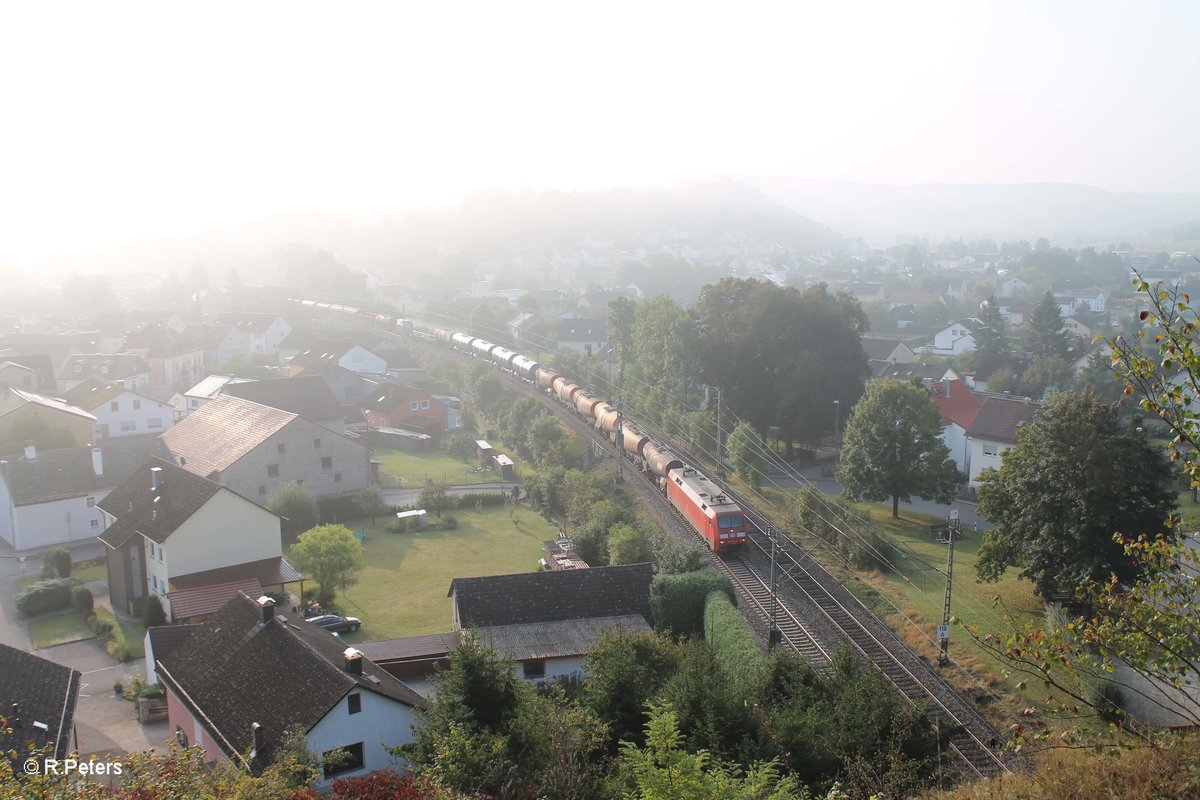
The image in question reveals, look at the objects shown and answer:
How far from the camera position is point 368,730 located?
15914 millimetres

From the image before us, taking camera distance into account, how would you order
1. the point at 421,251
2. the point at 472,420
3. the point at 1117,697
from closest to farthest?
the point at 1117,697
the point at 472,420
the point at 421,251

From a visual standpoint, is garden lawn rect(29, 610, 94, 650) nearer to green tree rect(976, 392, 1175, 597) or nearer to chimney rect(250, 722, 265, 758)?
chimney rect(250, 722, 265, 758)

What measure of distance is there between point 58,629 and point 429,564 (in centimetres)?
1084

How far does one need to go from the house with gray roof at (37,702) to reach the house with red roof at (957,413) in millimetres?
34594

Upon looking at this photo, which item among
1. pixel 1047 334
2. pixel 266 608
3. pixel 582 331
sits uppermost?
pixel 582 331

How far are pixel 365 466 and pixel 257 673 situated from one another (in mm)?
22704

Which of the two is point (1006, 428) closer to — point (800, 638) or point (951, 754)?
point (800, 638)

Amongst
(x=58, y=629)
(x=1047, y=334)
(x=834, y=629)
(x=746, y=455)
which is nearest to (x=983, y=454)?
(x=746, y=455)

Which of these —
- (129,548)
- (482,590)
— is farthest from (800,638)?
(129,548)

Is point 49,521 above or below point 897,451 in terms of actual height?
below

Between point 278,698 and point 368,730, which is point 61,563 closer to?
point 278,698

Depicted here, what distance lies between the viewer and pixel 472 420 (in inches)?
2092

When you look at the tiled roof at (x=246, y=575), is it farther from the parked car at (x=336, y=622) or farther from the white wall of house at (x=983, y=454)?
the white wall of house at (x=983, y=454)

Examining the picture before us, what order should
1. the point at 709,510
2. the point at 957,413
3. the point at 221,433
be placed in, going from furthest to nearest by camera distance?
the point at 957,413 → the point at 221,433 → the point at 709,510
